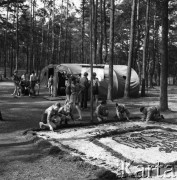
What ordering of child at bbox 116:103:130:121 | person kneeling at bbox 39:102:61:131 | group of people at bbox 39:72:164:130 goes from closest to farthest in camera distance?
1. person kneeling at bbox 39:102:61:131
2. group of people at bbox 39:72:164:130
3. child at bbox 116:103:130:121

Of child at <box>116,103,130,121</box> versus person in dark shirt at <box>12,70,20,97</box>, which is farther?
person in dark shirt at <box>12,70,20,97</box>

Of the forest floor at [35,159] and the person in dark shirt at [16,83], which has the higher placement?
the person in dark shirt at [16,83]


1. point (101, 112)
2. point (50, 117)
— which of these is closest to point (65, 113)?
point (50, 117)

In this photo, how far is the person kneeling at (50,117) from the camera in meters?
9.09

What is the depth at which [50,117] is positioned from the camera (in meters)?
9.22

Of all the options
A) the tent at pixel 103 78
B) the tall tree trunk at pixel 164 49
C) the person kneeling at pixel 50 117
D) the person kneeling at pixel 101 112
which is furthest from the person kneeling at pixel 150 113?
the tent at pixel 103 78

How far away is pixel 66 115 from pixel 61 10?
103 feet

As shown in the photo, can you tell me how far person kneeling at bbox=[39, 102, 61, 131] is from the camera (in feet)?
29.8

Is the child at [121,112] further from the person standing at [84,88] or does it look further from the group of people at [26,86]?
the group of people at [26,86]

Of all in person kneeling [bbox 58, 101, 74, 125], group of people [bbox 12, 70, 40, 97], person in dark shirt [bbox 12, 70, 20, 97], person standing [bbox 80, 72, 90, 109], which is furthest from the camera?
Result: group of people [bbox 12, 70, 40, 97]

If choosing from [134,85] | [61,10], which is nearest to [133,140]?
[134,85]

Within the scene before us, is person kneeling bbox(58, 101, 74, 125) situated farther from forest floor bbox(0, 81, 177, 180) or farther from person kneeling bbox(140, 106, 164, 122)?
person kneeling bbox(140, 106, 164, 122)

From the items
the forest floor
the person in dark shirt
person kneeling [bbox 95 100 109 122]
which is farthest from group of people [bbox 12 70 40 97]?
person kneeling [bbox 95 100 109 122]

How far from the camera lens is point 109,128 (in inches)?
373
